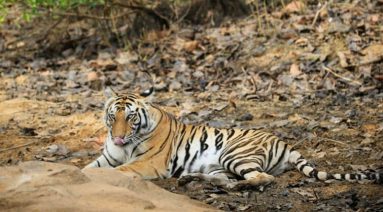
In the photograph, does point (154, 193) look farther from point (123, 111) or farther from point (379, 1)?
point (379, 1)

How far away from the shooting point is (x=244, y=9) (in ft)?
40.9

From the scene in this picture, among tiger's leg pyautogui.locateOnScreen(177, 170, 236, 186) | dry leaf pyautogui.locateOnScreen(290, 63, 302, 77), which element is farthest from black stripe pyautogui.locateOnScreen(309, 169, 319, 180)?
dry leaf pyautogui.locateOnScreen(290, 63, 302, 77)

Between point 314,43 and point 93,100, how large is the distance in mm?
3209

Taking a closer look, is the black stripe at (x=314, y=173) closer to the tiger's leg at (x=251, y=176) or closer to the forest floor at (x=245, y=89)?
the forest floor at (x=245, y=89)

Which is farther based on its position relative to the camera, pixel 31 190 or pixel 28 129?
pixel 28 129

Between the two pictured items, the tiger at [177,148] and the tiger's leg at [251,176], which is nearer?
the tiger's leg at [251,176]

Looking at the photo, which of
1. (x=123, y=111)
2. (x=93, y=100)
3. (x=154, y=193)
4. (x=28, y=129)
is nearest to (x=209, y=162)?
(x=123, y=111)

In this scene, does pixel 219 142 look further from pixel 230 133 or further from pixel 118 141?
pixel 118 141

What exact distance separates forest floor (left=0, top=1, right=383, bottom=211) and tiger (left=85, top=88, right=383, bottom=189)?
0.71 feet

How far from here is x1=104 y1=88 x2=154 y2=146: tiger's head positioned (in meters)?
6.73

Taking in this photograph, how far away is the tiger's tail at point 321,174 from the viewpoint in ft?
18.8

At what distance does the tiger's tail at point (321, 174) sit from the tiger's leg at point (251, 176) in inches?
13.0

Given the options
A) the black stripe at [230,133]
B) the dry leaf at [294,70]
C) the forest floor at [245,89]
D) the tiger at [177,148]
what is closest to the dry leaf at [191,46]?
the forest floor at [245,89]

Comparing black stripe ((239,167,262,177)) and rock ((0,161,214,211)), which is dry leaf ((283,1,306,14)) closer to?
black stripe ((239,167,262,177))
